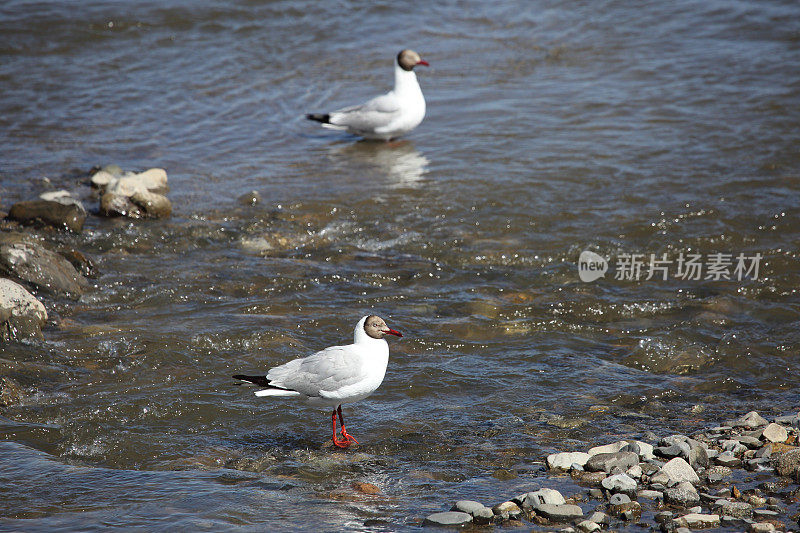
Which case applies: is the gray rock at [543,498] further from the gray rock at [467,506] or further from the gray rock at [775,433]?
the gray rock at [775,433]

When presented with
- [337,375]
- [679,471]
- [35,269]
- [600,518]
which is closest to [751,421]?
[679,471]

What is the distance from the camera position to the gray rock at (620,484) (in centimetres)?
477

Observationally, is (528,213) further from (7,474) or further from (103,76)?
(103,76)

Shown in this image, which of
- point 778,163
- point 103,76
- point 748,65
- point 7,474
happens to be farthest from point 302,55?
point 7,474

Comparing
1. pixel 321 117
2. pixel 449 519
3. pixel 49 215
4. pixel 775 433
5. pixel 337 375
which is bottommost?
pixel 449 519

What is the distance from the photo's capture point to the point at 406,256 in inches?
354

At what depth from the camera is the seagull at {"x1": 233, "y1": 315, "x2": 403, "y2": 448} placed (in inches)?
220

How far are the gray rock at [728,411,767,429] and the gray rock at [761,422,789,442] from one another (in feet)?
0.69

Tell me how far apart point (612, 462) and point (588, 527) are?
74 cm

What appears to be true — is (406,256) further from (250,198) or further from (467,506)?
(467,506)

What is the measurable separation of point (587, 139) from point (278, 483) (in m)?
8.40

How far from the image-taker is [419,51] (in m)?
16.9

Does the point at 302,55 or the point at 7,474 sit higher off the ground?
the point at 302,55

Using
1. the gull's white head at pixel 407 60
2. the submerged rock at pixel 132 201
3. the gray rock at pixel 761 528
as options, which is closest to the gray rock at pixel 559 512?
the gray rock at pixel 761 528
